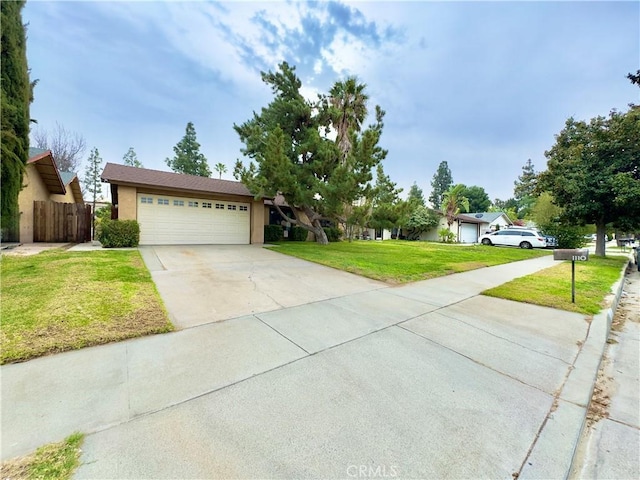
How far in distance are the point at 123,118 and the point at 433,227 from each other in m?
28.7

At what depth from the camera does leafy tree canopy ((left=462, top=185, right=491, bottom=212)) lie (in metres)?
57.5

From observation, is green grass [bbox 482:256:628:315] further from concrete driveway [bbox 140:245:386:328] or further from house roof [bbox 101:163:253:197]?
house roof [bbox 101:163:253:197]

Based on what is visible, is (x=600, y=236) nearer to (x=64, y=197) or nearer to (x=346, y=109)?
(x=346, y=109)

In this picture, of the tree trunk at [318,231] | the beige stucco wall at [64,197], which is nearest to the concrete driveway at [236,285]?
the tree trunk at [318,231]

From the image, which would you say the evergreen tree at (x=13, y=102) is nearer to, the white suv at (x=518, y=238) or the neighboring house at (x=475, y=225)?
the white suv at (x=518, y=238)

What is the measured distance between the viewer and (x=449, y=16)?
931 centimetres

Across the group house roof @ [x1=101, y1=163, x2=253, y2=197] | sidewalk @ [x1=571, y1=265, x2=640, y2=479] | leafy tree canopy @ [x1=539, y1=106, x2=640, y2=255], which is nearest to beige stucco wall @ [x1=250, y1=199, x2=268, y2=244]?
house roof @ [x1=101, y1=163, x2=253, y2=197]

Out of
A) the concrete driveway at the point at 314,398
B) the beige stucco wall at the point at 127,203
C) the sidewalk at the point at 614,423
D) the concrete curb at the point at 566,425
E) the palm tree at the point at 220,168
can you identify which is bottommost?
the sidewalk at the point at 614,423

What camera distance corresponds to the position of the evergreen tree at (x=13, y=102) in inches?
258

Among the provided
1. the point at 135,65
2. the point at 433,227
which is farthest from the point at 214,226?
the point at 433,227

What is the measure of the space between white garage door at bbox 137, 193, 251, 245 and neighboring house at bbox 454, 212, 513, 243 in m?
24.4

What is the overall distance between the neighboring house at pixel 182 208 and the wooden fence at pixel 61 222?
61.5 inches

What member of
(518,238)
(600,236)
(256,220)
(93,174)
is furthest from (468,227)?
(93,174)

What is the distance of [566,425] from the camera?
6.93 feet
